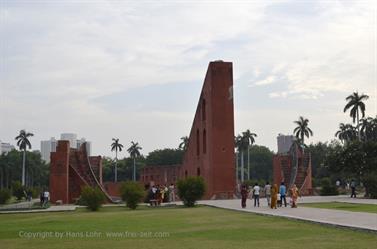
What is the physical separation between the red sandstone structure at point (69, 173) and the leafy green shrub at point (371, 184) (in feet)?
57.6

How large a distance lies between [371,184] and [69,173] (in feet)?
69.7

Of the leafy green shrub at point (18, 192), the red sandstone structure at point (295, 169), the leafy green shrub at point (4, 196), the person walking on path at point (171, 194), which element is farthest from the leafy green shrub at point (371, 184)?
the leafy green shrub at point (18, 192)

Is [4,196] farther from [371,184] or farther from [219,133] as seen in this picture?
[371,184]

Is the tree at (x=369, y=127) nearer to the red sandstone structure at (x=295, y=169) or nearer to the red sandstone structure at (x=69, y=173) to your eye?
the red sandstone structure at (x=295, y=169)

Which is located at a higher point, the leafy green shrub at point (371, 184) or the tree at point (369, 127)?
the tree at point (369, 127)

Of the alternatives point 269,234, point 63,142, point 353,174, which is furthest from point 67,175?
point 269,234

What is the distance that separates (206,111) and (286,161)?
9.26 meters

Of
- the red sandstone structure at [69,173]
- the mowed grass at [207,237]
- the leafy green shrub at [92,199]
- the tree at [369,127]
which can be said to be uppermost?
the tree at [369,127]

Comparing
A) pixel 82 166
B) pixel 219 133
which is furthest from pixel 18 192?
pixel 219 133

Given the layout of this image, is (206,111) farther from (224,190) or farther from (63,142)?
(63,142)

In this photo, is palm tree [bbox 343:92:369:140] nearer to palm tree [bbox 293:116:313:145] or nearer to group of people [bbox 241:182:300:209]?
palm tree [bbox 293:116:313:145]

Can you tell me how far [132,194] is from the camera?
24.2m

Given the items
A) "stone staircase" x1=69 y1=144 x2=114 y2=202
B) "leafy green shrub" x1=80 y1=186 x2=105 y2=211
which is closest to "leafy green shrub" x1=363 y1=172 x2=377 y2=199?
"leafy green shrub" x1=80 y1=186 x2=105 y2=211

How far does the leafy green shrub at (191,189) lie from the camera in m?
24.8
